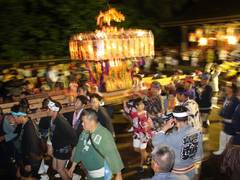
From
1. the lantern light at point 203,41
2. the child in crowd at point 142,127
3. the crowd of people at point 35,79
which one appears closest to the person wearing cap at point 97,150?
the child in crowd at point 142,127

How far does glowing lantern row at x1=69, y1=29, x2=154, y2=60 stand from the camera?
13031 mm

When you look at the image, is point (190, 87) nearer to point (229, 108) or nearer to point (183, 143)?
point (229, 108)

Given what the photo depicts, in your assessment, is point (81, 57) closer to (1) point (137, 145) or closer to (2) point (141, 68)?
(1) point (137, 145)

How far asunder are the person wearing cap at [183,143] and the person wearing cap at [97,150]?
63cm

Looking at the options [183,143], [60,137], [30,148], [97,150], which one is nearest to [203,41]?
[60,137]

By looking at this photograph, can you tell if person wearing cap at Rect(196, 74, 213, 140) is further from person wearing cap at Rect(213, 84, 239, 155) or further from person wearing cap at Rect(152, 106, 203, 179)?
person wearing cap at Rect(152, 106, 203, 179)

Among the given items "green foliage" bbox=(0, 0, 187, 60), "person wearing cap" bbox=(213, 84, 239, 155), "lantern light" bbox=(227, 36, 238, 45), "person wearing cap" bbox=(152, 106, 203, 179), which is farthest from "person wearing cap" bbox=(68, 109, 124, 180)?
"lantern light" bbox=(227, 36, 238, 45)

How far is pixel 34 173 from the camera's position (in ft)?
19.7

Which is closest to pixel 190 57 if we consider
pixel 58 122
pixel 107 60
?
pixel 107 60

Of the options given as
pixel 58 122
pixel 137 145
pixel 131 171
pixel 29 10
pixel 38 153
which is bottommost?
pixel 131 171

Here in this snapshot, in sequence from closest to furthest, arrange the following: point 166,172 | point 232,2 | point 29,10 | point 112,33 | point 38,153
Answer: point 166,172
point 38,153
point 112,33
point 29,10
point 232,2

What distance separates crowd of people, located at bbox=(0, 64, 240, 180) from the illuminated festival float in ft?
14.5

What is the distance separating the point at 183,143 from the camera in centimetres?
457

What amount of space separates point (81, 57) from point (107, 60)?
3.58 feet
